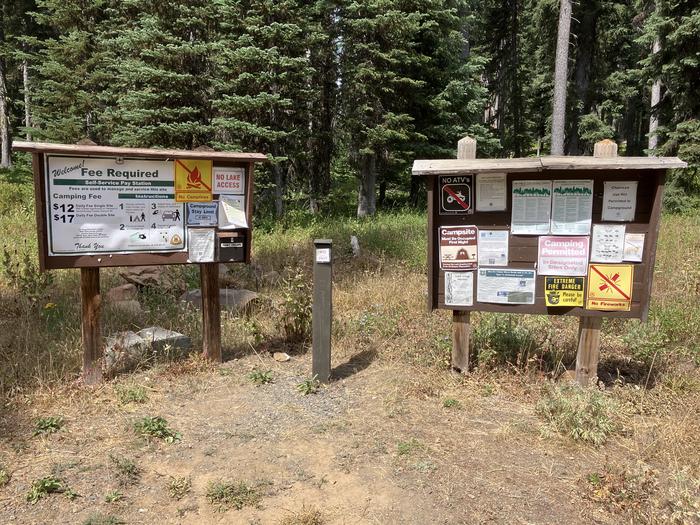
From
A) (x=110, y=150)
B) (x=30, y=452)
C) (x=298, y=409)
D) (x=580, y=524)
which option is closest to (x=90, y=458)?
(x=30, y=452)

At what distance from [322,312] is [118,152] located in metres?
2.14

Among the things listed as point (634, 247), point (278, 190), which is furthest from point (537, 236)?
point (278, 190)

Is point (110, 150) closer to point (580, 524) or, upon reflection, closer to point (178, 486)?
point (178, 486)

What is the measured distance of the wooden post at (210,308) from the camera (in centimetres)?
486

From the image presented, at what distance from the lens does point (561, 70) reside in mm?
15000

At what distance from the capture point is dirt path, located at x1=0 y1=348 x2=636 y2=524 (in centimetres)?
292

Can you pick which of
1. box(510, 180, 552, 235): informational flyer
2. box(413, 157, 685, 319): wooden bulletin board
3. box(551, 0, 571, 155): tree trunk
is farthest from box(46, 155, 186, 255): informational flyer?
box(551, 0, 571, 155): tree trunk

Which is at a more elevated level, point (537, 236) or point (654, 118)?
point (654, 118)

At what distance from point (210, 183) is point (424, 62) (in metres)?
11.8

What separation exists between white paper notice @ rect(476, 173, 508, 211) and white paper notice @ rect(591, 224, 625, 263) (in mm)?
745

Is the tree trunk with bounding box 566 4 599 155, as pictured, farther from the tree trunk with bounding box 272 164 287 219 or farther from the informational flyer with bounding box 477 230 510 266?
the informational flyer with bounding box 477 230 510 266

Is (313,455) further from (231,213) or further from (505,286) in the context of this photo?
(231,213)

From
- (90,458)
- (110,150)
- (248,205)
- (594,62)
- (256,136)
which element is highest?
(594,62)

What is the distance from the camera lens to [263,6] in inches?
474
